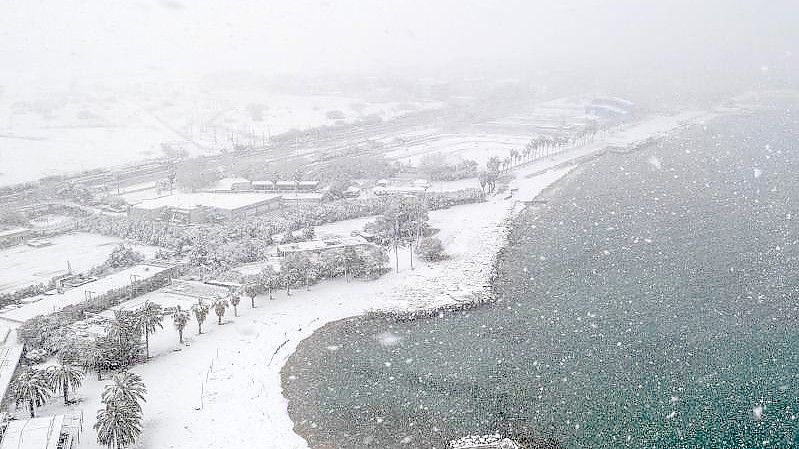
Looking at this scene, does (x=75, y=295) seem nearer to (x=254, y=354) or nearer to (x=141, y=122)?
(x=254, y=354)

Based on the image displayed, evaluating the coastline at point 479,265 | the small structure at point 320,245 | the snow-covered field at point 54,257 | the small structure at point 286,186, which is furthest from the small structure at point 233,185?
the coastline at point 479,265

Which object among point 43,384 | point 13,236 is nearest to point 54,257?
point 13,236

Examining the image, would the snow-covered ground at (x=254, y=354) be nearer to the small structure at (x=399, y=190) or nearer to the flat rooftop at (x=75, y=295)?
the flat rooftop at (x=75, y=295)

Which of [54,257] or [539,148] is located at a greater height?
[539,148]

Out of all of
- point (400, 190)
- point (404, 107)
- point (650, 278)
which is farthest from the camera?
point (404, 107)

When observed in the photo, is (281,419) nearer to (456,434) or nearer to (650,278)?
(456,434)

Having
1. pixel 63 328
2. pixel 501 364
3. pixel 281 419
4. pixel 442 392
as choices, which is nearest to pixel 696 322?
pixel 501 364

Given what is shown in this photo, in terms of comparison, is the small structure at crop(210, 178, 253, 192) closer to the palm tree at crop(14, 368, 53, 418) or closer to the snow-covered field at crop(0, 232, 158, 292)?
the snow-covered field at crop(0, 232, 158, 292)
